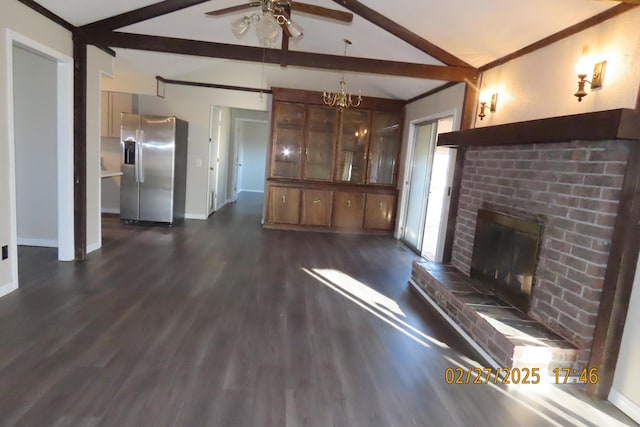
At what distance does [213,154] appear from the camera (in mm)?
7281

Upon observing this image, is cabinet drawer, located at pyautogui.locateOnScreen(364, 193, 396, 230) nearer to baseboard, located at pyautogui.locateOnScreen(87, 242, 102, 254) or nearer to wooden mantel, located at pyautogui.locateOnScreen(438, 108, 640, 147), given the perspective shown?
wooden mantel, located at pyautogui.locateOnScreen(438, 108, 640, 147)

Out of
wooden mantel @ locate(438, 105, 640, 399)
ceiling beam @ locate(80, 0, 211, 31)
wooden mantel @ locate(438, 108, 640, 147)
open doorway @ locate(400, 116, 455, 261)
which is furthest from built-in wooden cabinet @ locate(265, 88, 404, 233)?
wooden mantel @ locate(438, 105, 640, 399)

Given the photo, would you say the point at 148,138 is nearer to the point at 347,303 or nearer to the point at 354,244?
the point at 354,244

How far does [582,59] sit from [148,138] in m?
5.65

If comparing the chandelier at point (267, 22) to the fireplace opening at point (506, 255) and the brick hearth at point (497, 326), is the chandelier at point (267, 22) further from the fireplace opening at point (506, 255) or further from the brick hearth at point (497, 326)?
the brick hearth at point (497, 326)

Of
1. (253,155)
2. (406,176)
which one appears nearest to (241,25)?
(406,176)

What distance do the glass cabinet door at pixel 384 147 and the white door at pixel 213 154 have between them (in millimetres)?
2978

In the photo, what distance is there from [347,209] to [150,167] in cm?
339

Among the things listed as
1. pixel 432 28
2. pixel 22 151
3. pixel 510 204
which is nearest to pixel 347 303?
pixel 510 204

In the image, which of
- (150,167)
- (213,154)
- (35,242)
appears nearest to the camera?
(35,242)

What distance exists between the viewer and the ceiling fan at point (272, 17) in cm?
266

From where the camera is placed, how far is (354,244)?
19.6 ft

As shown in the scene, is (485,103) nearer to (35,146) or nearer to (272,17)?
(272,17)

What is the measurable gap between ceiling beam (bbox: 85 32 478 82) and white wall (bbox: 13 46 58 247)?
889mm
